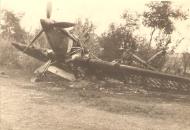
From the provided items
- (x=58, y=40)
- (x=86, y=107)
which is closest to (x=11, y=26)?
(x=58, y=40)

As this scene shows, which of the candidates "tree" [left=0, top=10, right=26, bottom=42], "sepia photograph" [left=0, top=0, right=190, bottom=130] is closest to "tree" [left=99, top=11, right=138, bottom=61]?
"sepia photograph" [left=0, top=0, right=190, bottom=130]

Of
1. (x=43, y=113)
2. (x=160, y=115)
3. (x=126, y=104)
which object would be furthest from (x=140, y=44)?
(x=43, y=113)

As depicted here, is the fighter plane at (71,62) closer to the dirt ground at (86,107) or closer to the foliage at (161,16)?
the dirt ground at (86,107)

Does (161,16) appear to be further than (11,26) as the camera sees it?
No

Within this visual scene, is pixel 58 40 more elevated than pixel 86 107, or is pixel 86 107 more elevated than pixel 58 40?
pixel 58 40

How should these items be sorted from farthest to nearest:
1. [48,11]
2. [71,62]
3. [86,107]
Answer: [71,62]
[48,11]
[86,107]

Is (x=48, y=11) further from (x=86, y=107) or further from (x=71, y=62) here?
(x=86, y=107)

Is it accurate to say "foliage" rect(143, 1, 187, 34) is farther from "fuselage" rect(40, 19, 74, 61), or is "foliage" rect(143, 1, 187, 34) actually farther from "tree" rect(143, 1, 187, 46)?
"fuselage" rect(40, 19, 74, 61)
